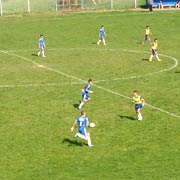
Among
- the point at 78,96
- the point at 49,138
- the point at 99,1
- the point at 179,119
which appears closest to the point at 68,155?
the point at 49,138

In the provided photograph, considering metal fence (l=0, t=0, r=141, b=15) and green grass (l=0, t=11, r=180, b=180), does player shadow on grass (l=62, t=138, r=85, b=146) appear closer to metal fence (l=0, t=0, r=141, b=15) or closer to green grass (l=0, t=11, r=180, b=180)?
green grass (l=0, t=11, r=180, b=180)

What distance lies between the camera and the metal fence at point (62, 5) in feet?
300

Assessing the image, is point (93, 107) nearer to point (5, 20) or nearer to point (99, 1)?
point (5, 20)

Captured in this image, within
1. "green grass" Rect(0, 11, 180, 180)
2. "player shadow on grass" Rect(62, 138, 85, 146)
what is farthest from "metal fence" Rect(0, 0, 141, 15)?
"player shadow on grass" Rect(62, 138, 85, 146)

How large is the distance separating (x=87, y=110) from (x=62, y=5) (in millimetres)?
57112

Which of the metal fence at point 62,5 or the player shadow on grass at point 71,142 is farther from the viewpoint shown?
the metal fence at point 62,5

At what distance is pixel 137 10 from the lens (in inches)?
3509

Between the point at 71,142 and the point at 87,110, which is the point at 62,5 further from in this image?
the point at 71,142

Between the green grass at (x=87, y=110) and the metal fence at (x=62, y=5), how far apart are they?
20967mm

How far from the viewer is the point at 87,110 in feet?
122

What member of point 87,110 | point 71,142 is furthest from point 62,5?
point 71,142

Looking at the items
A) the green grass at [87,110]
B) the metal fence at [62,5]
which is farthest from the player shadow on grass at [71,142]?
the metal fence at [62,5]

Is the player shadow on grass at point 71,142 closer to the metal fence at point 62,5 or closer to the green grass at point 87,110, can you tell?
the green grass at point 87,110

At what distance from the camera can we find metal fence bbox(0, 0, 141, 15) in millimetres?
91500
